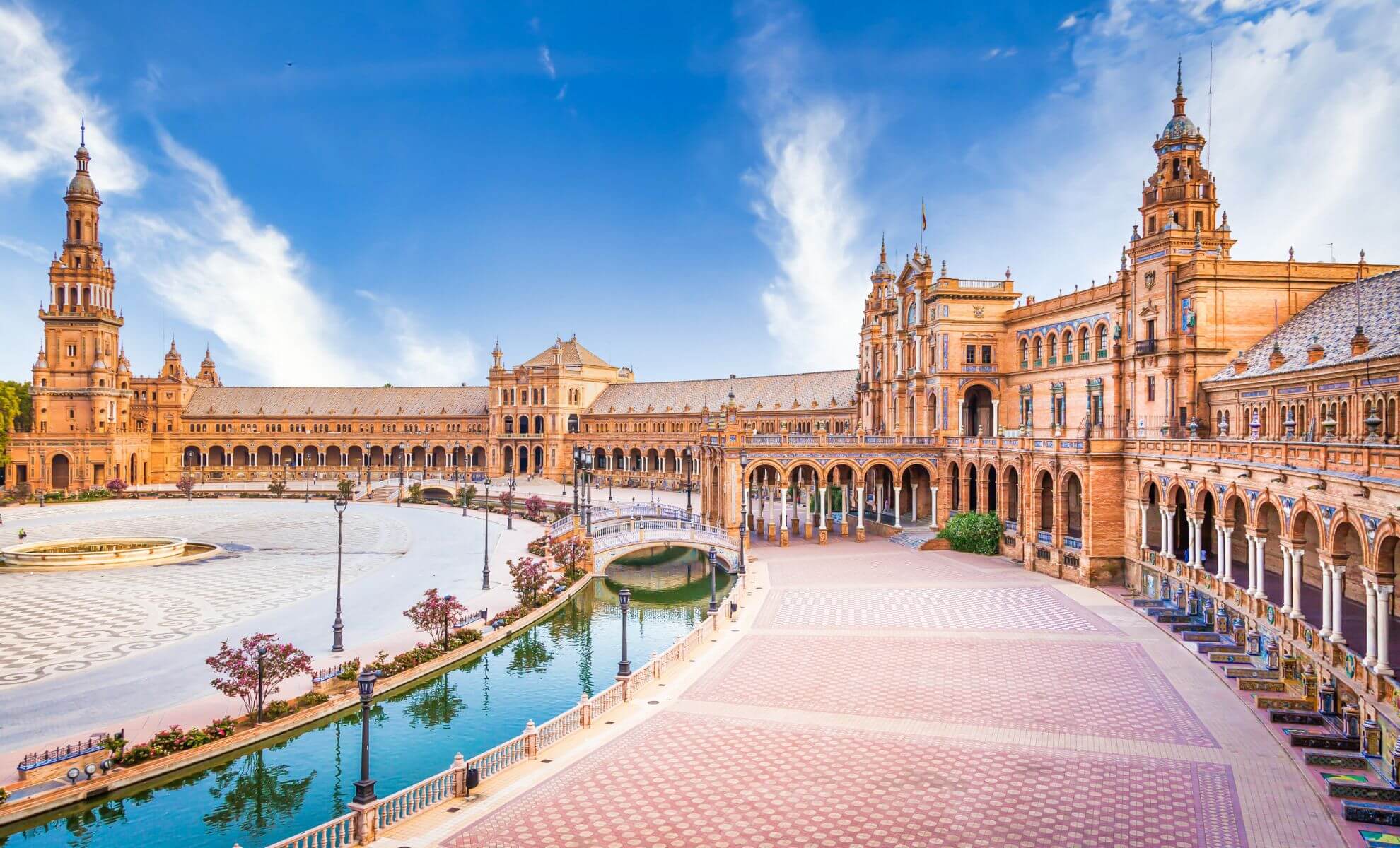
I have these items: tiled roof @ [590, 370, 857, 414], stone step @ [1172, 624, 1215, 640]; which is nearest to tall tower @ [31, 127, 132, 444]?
tiled roof @ [590, 370, 857, 414]

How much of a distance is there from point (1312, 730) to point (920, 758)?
989cm

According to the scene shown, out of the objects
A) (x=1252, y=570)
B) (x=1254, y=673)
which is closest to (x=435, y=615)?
(x=1254, y=673)

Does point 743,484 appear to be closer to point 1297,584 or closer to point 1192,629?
point 1192,629

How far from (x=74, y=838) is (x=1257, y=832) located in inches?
936

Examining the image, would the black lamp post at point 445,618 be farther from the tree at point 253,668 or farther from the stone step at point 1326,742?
the stone step at point 1326,742

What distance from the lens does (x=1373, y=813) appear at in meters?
16.3

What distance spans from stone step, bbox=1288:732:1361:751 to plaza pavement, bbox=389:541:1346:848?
20.5 inches

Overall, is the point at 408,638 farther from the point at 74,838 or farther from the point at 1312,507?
the point at 1312,507

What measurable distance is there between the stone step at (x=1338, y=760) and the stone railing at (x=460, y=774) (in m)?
16.3

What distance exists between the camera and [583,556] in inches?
1924

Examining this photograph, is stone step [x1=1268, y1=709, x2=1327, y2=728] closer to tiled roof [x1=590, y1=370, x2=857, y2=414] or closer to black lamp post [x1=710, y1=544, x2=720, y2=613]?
black lamp post [x1=710, y1=544, x2=720, y2=613]

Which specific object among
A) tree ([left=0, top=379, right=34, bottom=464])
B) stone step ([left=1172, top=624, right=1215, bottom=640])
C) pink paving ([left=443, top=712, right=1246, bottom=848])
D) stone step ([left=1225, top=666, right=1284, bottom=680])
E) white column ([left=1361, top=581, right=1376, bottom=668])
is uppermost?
tree ([left=0, top=379, right=34, bottom=464])

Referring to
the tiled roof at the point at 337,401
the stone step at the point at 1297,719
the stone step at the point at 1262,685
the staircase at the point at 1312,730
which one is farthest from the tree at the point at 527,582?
the tiled roof at the point at 337,401

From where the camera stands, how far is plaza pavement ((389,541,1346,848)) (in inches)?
645
